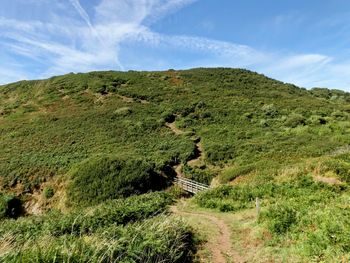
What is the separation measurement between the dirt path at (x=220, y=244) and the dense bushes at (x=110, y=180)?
1177 cm

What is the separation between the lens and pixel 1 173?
30344mm

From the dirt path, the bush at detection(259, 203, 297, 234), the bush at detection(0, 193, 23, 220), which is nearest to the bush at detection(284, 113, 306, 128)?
the dirt path

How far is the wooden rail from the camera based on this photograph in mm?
25141

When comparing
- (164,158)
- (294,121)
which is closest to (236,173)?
(164,158)

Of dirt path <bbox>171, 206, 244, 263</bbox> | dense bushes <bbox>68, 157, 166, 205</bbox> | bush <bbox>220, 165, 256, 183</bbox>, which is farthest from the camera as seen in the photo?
bush <bbox>220, 165, 256, 183</bbox>

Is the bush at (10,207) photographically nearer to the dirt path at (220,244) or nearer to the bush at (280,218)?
the dirt path at (220,244)

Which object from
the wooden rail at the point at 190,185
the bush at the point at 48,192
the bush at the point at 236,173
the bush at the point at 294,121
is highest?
the bush at the point at 294,121

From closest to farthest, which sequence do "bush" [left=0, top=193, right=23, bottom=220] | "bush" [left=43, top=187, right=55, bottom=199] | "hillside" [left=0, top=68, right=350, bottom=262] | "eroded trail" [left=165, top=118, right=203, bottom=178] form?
"hillside" [left=0, top=68, right=350, bottom=262]
"bush" [left=0, top=193, right=23, bottom=220]
"bush" [left=43, top=187, right=55, bottom=199]
"eroded trail" [left=165, top=118, right=203, bottom=178]

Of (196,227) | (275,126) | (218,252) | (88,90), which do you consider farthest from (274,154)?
(88,90)

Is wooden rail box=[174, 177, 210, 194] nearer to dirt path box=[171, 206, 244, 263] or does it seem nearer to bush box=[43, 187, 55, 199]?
dirt path box=[171, 206, 244, 263]

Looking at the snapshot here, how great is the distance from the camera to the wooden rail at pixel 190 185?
2514 centimetres

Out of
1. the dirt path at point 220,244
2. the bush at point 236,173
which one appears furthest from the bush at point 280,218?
the bush at point 236,173

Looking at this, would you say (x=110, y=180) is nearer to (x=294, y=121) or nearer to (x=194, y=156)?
(x=194, y=156)

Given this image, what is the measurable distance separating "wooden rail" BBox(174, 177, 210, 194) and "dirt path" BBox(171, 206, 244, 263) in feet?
34.0
